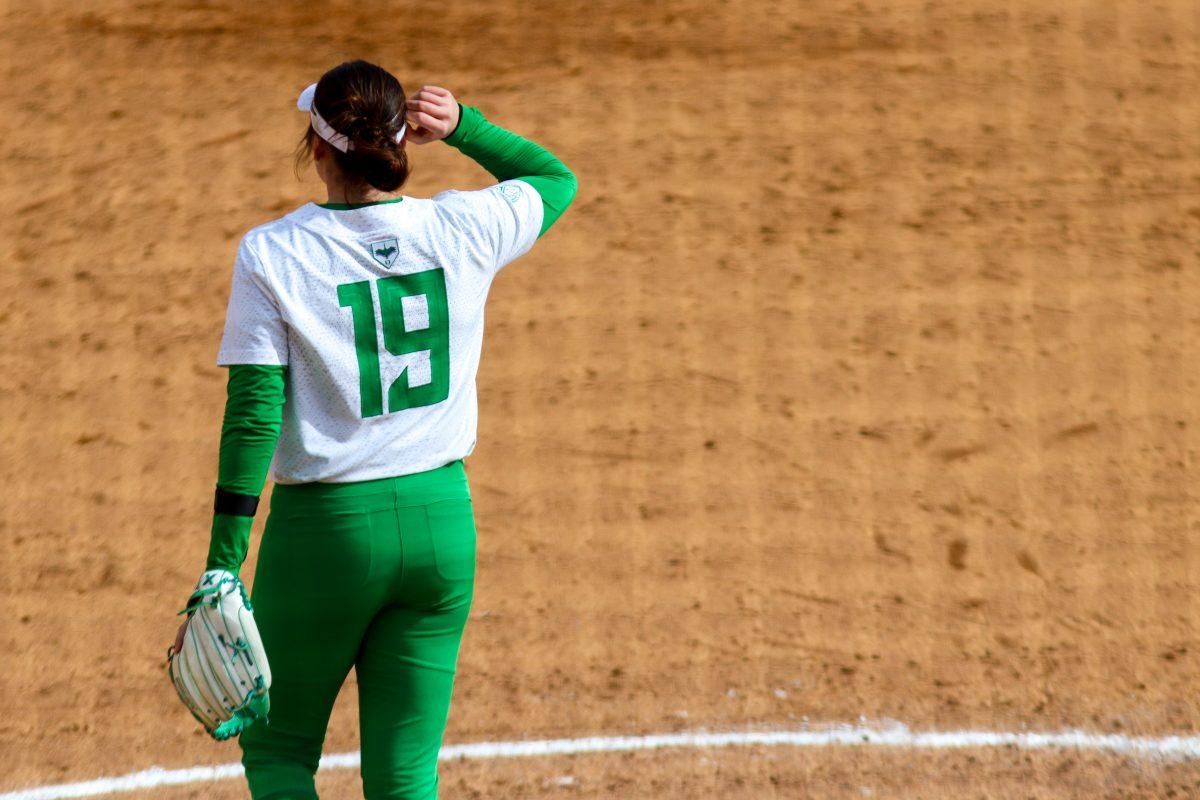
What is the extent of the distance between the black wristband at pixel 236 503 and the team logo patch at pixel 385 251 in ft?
1.63

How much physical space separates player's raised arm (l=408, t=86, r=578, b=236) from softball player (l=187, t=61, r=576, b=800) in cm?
2

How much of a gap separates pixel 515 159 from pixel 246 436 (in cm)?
87

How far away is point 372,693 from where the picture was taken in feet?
9.53

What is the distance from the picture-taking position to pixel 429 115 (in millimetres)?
2945

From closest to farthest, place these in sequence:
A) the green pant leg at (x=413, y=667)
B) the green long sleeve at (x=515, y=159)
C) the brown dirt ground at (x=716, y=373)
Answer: the green pant leg at (x=413, y=667), the green long sleeve at (x=515, y=159), the brown dirt ground at (x=716, y=373)

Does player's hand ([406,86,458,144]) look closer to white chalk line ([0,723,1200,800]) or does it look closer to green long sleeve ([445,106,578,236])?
green long sleeve ([445,106,578,236])

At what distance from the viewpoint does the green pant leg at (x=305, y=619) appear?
108 inches

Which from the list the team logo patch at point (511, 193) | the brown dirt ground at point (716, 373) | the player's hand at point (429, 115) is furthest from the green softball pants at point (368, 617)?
the brown dirt ground at point (716, 373)

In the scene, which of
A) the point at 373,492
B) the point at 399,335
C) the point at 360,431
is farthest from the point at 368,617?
the point at 399,335

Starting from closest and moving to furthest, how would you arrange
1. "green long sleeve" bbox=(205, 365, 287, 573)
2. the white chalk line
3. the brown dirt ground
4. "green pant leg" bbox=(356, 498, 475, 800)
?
"green long sleeve" bbox=(205, 365, 287, 573) → "green pant leg" bbox=(356, 498, 475, 800) → the white chalk line → the brown dirt ground

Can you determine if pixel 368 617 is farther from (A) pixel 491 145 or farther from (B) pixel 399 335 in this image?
(A) pixel 491 145

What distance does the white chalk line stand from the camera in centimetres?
502

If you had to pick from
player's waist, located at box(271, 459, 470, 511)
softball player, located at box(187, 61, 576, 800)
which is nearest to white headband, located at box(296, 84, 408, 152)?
softball player, located at box(187, 61, 576, 800)

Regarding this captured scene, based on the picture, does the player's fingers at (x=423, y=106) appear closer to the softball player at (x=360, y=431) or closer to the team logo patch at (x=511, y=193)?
the softball player at (x=360, y=431)
